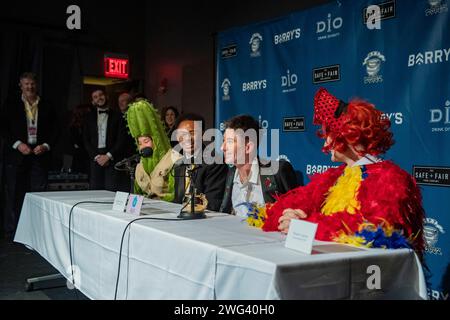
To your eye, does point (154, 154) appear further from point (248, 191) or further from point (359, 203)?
point (359, 203)

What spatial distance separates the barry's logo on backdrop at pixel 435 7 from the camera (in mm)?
2807

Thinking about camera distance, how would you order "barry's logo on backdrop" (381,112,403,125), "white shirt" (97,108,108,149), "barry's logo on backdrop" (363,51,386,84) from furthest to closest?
"white shirt" (97,108,108,149), "barry's logo on backdrop" (363,51,386,84), "barry's logo on backdrop" (381,112,403,125)

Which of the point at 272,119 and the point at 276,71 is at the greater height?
the point at 276,71

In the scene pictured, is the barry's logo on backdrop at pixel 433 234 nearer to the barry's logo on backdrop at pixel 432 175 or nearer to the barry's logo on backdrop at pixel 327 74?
the barry's logo on backdrop at pixel 432 175

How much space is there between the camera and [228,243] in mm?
1575

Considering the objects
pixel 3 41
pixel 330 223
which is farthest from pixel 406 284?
pixel 3 41

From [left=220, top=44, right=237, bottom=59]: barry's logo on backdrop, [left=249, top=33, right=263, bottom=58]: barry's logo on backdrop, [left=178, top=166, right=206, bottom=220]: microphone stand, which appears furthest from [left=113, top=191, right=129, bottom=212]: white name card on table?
[left=220, top=44, right=237, bottom=59]: barry's logo on backdrop

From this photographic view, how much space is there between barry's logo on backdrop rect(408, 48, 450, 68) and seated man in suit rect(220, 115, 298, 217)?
3.40ft

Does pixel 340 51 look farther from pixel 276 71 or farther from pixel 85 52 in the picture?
pixel 85 52

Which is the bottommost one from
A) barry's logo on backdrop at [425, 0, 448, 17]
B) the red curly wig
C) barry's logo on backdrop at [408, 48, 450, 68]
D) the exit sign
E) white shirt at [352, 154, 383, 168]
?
white shirt at [352, 154, 383, 168]

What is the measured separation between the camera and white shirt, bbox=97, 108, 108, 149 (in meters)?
5.29

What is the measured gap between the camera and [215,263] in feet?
4.88

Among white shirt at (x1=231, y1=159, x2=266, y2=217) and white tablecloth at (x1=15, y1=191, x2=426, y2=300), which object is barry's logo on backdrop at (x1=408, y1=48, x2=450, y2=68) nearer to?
white shirt at (x1=231, y1=159, x2=266, y2=217)
